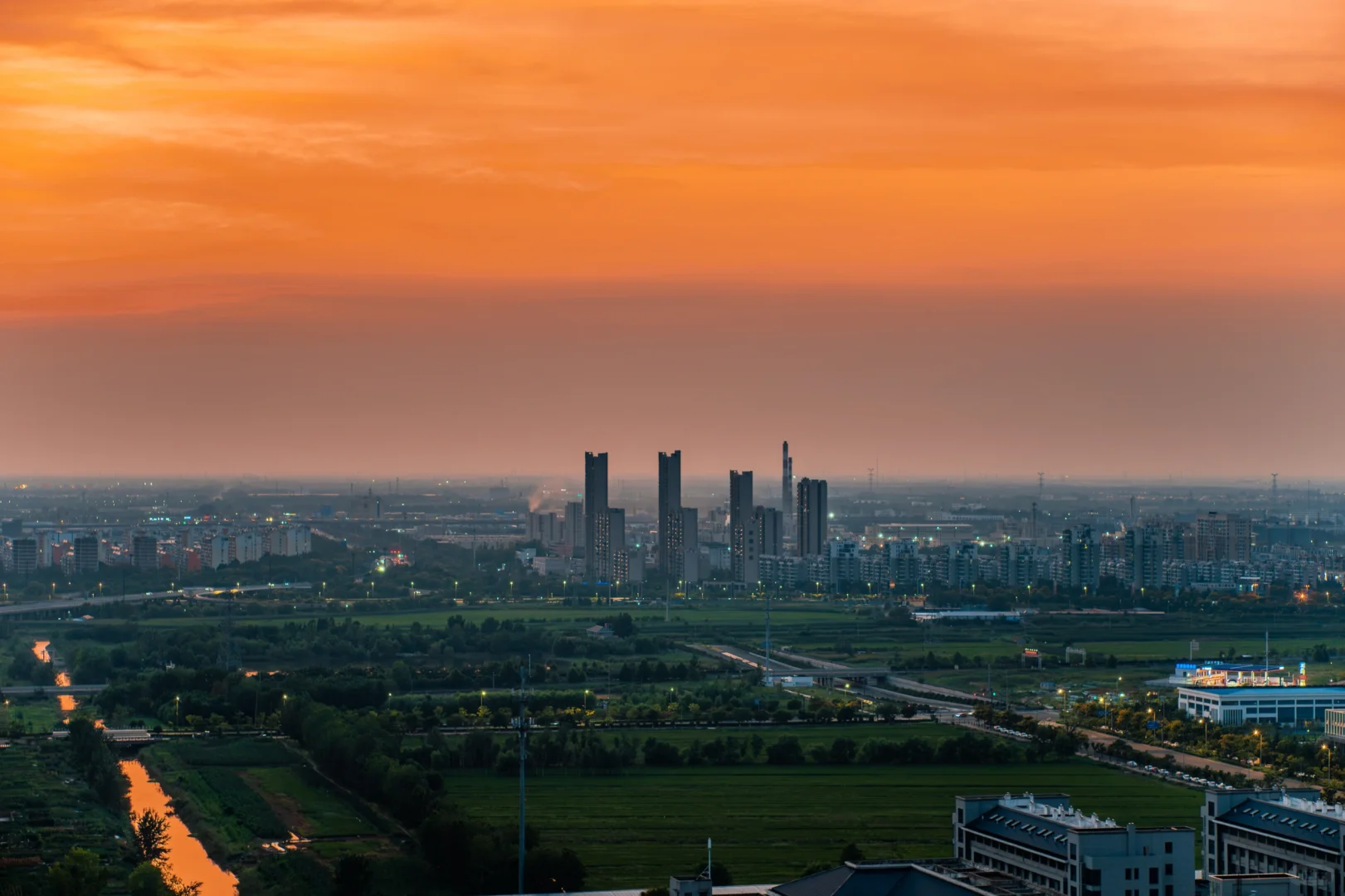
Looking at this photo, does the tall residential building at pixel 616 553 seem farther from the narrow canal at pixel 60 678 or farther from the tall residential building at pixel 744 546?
the narrow canal at pixel 60 678

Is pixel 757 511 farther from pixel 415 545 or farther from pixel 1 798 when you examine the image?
pixel 1 798

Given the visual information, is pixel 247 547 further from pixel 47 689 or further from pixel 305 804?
pixel 305 804

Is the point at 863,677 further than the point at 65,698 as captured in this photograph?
Yes

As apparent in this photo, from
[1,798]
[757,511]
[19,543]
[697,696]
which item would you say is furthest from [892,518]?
[1,798]

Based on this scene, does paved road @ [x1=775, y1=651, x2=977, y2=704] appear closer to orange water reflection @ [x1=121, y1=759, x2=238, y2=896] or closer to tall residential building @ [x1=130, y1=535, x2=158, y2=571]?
orange water reflection @ [x1=121, y1=759, x2=238, y2=896]

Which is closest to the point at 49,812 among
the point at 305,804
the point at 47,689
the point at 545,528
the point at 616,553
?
the point at 305,804

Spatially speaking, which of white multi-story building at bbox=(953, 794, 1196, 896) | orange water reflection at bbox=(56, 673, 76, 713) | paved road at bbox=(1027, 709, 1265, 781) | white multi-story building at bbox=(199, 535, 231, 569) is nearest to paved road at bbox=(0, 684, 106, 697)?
orange water reflection at bbox=(56, 673, 76, 713)
